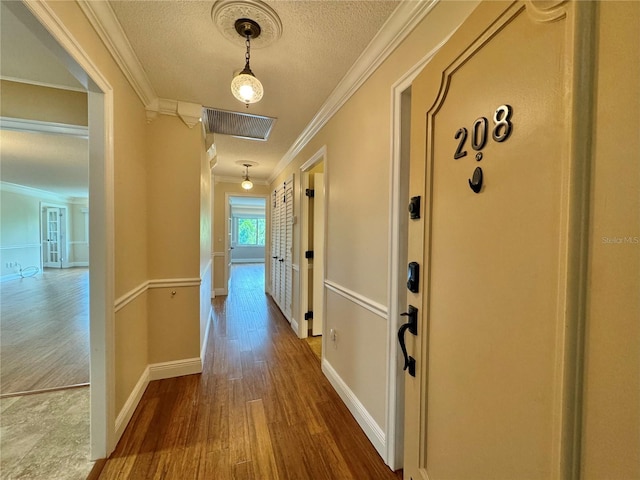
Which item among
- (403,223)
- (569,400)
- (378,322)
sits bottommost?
(378,322)

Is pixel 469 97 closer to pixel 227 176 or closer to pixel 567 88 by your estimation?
pixel 567 88

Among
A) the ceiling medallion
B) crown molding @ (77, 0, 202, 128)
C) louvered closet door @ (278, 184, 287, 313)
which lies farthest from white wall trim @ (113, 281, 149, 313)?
louvered closet door @ (278, 184, 287, 313)

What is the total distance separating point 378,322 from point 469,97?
1260 mm

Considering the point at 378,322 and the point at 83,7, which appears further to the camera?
the point at 378,322

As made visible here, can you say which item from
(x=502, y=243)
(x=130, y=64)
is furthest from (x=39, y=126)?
(x=502, y=243)

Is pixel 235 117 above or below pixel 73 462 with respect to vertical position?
above

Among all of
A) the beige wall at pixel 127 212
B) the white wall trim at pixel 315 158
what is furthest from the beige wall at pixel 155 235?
the white wall trim at pixel 315 158

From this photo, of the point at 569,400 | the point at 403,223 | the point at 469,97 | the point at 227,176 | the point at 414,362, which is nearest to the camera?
the point at 569,400

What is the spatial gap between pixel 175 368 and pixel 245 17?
2.71 m

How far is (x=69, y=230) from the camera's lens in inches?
359

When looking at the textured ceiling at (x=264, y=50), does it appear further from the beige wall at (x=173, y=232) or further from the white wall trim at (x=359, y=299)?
the white wall trim at (x=359, y=299)

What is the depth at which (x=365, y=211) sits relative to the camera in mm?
1740

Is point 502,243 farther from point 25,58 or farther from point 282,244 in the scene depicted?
point 282,244

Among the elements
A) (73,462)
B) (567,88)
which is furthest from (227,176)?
(567,88)
